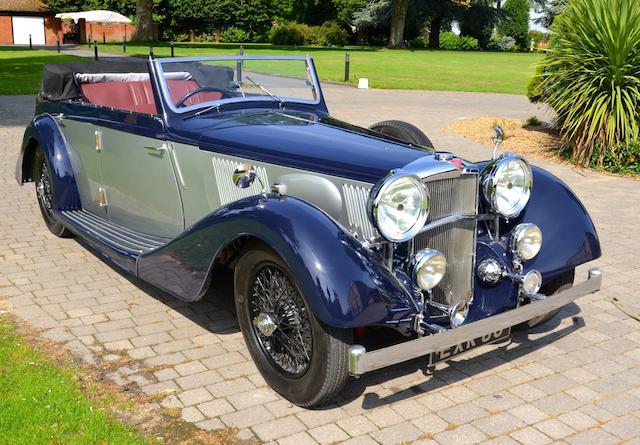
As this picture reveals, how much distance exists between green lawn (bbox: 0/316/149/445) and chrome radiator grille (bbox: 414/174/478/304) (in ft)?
5.53

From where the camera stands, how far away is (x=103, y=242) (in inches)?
194

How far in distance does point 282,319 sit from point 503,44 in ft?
172

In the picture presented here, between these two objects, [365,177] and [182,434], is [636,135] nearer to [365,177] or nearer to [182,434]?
[365,177]

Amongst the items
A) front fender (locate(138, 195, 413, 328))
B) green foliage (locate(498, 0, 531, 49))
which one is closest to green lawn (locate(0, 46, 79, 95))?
front fender (locate(138, 195, 413, 328))

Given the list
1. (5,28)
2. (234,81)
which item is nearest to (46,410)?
(234,81)

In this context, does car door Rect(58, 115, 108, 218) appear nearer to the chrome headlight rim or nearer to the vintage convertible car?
the vintage convertible car

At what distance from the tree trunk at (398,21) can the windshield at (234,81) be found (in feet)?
132

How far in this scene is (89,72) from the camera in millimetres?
6191

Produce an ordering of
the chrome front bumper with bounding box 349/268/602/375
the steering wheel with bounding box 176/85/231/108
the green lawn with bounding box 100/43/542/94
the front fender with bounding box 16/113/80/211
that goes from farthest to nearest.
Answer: the green lawn with bounding box 100/43/542/94, the front fender with bounding box 16/113/80/211, the steering wheel with bounding box 176/85/231/108, the chrome front bumper with bounding box 349/268/602/375

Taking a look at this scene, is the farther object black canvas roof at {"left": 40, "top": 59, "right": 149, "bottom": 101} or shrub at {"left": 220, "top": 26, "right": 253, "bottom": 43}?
shrub at {"left": 220, "top": 26, "right": 253, "bottom": 43}

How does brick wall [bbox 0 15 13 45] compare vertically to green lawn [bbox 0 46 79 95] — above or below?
above

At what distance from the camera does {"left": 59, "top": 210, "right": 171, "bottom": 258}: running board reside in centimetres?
470

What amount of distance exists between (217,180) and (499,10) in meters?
Result: 47.7

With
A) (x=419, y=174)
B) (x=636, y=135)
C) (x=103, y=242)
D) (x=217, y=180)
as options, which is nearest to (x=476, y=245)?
(x=419, y=174)
